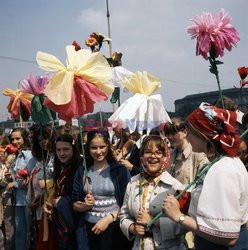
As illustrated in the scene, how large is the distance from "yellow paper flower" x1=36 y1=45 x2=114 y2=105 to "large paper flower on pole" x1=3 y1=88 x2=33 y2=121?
1249 millimetres

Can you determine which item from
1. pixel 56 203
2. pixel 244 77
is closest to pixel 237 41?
pixel 244 77

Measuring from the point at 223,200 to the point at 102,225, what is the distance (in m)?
1.49

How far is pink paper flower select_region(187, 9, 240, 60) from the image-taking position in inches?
118

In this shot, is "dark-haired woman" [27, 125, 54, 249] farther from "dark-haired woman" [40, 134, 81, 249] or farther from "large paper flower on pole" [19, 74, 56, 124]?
"large paper flower on pole" [19, 74, 56, 124]

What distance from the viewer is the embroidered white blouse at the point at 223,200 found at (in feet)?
6.20

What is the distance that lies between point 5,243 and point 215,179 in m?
4.28

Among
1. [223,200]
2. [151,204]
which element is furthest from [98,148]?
[223,200]

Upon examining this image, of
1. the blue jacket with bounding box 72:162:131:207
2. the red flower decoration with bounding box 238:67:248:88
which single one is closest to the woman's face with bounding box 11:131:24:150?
the blue jacket with bounding box 72:162:131:207

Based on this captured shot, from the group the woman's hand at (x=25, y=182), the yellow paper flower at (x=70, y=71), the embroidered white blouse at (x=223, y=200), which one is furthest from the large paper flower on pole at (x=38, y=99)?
the embroidered white blouse at (x=223, y=200)

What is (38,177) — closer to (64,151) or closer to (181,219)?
(64,151)

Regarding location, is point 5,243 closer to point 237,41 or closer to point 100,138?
point 100,138

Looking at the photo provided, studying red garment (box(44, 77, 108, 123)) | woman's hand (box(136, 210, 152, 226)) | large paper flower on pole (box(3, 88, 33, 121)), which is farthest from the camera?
large paper flower on pole (box(3, 88, 33, 121))

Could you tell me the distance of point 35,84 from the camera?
3.48 meters

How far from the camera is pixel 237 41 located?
3.06 m
